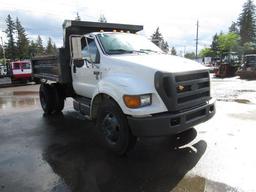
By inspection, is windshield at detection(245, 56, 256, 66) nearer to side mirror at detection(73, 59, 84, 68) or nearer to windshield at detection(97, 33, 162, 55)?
windshield at detection(97, 33, 162, 55)

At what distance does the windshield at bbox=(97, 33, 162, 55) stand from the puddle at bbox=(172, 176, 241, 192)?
9.03 feet

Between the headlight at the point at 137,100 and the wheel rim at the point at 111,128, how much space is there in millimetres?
547

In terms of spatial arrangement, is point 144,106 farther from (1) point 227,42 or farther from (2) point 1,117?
(1) point 227,42

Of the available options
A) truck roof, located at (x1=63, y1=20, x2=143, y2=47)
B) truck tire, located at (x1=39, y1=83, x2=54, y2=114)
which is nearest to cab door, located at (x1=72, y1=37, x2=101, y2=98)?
truck roof, located at (x1=63, y1=20, x2=143, y2=47)

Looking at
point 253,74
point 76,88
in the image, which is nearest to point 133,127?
point 76,88

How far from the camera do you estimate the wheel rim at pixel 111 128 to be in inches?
180

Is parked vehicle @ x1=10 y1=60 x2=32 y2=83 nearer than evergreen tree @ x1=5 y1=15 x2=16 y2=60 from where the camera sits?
Yes

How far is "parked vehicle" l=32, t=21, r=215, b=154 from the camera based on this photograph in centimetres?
404

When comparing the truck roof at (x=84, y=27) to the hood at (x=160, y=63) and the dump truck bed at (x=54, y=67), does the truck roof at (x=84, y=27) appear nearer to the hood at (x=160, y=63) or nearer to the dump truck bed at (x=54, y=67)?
the dump truck bed at (x=54, y=67)

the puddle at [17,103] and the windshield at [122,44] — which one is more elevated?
the windshield at [122,44]

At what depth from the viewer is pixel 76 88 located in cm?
649

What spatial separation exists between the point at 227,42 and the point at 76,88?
54895 mm

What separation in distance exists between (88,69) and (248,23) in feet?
239

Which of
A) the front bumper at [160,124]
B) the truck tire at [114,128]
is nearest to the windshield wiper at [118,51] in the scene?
the truck tire at [114,128]
